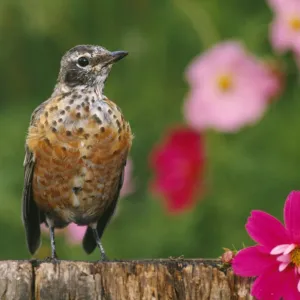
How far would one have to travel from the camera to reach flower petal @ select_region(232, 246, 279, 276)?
11.0 feet

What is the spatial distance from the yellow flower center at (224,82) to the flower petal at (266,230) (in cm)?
249

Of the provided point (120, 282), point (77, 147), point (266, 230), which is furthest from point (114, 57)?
point (266, 230)

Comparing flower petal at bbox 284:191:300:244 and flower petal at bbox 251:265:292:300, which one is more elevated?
flower petal at bbox 284:191:300:244

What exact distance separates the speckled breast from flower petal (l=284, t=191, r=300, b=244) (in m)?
1.16

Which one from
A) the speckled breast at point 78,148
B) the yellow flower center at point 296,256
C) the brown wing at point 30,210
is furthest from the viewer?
the brown wing at point 30,210

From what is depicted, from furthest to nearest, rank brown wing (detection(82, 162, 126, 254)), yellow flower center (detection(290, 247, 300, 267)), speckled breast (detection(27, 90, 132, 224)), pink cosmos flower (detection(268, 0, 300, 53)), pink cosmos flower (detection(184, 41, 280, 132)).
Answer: pink cosmos flower (detection(184, 41, 280, 132)), pink cosmos flower (detection(268, 0, 300, 53)), brown wing (detection(82, 162, 126, 254)), speckled breast (detection(27, 90, 132, 224)), yellow flower center (detection(290, 247, 300, 267))

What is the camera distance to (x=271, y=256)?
3377 millimetres

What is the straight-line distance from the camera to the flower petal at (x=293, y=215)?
329 centimetres

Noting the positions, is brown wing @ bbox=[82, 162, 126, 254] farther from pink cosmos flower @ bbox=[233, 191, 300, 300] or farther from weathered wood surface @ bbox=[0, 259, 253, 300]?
pink cosmos flower @ bbox=[233, 191, 300, 300]

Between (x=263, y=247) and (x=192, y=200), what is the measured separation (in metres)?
2.38

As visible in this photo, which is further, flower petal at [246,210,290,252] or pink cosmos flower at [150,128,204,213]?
pink cosmos flower at [150,128,204,213]

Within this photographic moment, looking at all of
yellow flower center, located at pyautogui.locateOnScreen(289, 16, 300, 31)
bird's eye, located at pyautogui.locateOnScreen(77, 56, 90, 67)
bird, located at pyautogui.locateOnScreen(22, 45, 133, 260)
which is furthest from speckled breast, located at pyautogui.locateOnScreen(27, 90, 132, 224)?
yellow flower center, located at pyautogui.locateOnScreen(289, 16, 300, 31)

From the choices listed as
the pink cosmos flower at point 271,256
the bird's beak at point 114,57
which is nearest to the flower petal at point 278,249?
the pink cosmos flower at point 271,256

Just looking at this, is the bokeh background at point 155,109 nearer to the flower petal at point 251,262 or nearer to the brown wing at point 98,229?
the brown wing at point 98,229
